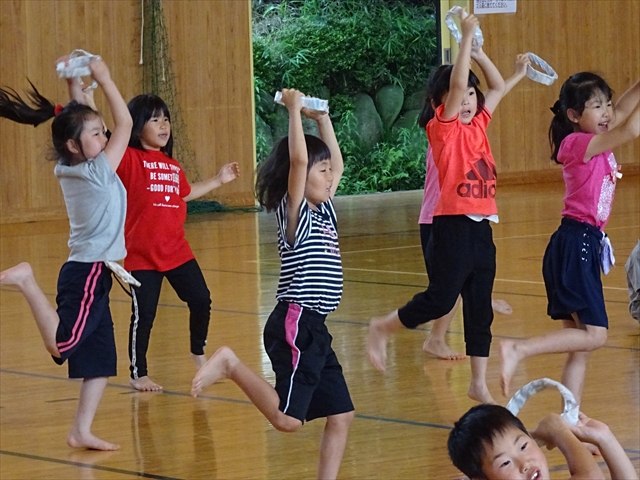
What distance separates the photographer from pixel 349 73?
14.7 m

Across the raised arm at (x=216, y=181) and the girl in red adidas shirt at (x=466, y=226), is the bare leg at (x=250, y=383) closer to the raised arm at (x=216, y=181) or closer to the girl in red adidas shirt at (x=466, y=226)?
the girl in red adidas shirt at (x=466, y=226)

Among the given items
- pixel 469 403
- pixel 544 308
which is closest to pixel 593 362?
pixel 469 403

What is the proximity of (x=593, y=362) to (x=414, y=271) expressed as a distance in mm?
2865

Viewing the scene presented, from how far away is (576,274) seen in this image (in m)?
4.14

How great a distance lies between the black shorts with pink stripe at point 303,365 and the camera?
3430mm

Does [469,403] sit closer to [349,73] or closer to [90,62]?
[90,62]

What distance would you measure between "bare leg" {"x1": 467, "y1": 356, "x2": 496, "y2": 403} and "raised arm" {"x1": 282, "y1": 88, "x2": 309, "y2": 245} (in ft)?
3.64

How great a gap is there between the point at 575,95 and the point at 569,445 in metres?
2.11

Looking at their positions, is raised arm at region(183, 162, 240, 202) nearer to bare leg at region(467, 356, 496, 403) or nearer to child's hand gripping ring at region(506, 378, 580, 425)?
bare leg at region(467, 356, 496, 403)

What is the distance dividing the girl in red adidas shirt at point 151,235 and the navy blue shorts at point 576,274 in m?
1.41

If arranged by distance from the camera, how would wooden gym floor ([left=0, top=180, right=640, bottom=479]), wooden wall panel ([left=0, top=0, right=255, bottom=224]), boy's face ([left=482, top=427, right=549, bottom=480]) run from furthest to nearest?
1. wooden wall panel ([left=0, top=0, right=255, bottom=224])
2. wooden gym floor ([left=0, top=180, right=640, bottom=479])
3. boy's face ([left=482, top=427, right=549, bottom=480])

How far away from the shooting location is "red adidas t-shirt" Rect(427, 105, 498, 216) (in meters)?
4.38

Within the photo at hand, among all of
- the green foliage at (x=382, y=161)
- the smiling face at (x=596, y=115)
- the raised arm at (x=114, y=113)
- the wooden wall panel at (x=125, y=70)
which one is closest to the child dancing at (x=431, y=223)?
the smiling face at (x=596, y=115)

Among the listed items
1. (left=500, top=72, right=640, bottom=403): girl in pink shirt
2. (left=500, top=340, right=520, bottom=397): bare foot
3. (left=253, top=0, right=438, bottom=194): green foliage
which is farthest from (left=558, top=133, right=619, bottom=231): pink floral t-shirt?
(left=253, top=0, right=438, bottom=194): green foliage
